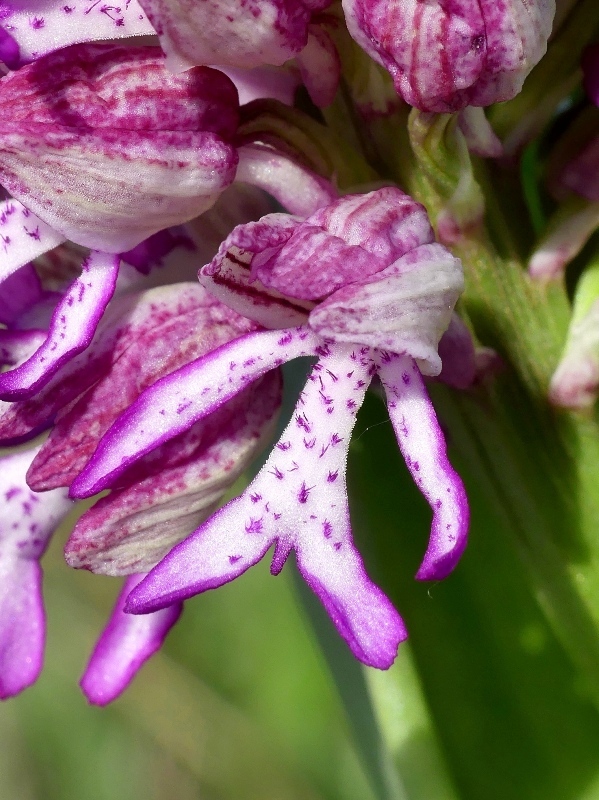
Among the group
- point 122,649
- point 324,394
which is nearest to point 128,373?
point 324,394

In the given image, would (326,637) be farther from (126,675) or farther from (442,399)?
(442,399)

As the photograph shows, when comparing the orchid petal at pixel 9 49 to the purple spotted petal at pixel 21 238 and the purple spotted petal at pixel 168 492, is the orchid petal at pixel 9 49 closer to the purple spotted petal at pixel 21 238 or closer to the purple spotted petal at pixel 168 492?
the purple spotted petal at pixel 21 238

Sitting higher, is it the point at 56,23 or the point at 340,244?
the point at 56,23

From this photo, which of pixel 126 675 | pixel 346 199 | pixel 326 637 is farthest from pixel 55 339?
pixel 326 637

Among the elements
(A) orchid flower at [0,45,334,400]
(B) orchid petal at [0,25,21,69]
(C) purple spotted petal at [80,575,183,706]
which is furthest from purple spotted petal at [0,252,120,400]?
(C) purple spotted petal at [80,575,183,706]

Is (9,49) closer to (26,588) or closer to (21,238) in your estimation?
(21,238)

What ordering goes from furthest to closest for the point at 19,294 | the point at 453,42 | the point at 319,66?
the point at 19,294, the point at 319,66, the point at 453,42

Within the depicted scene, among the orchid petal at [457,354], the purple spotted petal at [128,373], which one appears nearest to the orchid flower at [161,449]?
the purple spotted petal at [128,373]
